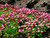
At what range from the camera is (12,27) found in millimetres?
3475

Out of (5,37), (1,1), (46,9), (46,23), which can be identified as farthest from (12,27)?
(1,1)

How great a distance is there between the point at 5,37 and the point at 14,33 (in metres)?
0.36

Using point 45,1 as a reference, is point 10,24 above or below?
below

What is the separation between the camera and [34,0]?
5.83 meters

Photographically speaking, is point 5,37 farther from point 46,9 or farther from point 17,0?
point 17,0

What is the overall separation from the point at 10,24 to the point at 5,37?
0.61m

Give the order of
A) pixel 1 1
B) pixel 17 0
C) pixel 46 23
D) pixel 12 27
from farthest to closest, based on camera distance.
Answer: pixel 1 1
pixel 17 0
pixel 46 23
pixel 12 27

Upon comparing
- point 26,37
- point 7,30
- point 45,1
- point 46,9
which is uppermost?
point 45,1

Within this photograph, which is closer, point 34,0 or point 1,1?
point 34,0

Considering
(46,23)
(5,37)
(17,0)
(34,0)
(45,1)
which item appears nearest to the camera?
(5,37)

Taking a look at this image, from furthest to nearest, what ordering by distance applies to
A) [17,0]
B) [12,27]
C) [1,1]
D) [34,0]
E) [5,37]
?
[1,1], [17,0], [34,0], [12,27], [5,37]

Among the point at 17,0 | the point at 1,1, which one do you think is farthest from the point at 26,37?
the point at 1,1

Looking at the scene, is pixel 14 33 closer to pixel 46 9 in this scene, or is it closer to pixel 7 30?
pixel 7 30

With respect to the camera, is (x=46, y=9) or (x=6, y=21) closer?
(x=6, y=21)
